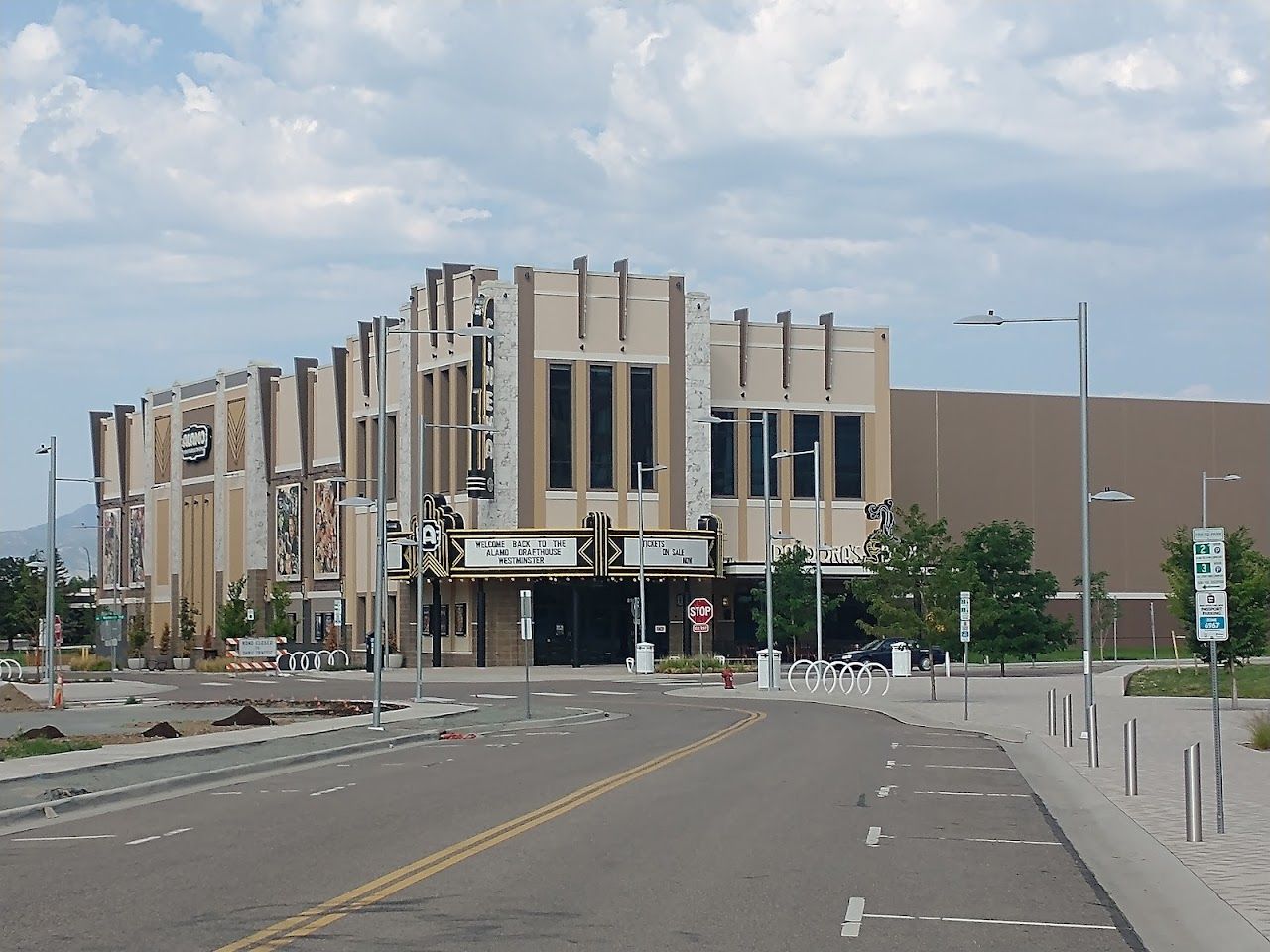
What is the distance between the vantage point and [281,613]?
89.1 meters

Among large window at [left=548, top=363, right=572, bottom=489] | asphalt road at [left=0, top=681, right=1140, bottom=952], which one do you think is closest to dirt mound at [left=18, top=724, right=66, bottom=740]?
asphalt road at [left=0, top=681, right=1140, bottom=952]

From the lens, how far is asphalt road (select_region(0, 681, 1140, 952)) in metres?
11.3

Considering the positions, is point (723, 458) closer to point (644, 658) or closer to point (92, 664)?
point (644, 658)

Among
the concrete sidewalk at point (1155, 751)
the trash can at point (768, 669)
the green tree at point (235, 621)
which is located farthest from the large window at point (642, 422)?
the green tree at point (235, 621)

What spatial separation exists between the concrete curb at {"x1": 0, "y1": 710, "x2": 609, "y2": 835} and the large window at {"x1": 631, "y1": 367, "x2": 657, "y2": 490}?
4204 centimetres

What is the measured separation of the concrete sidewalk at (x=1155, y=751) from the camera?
1441 centimetres

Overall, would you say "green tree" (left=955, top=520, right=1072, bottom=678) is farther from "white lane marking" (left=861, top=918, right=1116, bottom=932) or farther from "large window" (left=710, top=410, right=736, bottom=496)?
"white lane marking" (left=861, top=918, right=1116, bottom=932)

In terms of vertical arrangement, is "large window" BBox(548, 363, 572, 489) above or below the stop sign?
above

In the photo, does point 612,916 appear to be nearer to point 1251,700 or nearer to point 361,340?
point 1251,700

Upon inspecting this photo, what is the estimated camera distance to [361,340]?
8550cm

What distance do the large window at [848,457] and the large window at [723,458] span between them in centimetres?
524

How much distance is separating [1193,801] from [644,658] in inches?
2085

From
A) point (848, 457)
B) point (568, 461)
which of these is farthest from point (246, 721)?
point (848, 457)

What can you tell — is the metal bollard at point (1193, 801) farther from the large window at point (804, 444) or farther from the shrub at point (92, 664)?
the shrub at point (92, 664)
